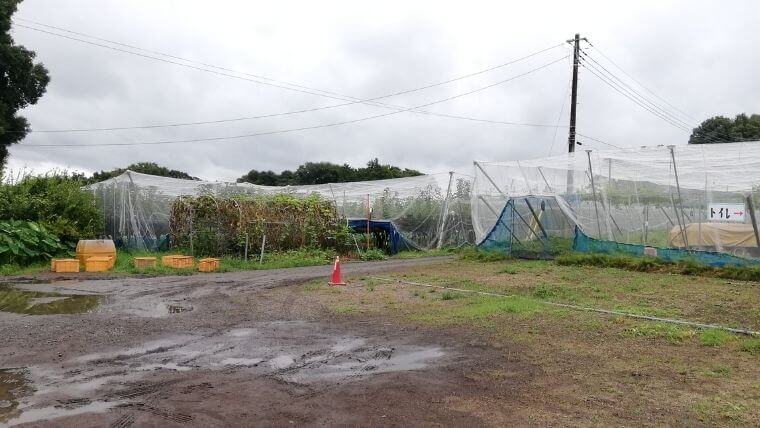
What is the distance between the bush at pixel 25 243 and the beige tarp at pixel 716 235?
61.7 ft

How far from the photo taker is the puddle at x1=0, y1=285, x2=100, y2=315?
9836 mm

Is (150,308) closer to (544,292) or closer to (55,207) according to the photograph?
(544,292)

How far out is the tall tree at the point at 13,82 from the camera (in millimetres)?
26891

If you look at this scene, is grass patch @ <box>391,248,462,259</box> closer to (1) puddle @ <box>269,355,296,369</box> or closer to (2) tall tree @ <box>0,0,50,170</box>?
(1) puddle @ <box>269,355,296,369</box>

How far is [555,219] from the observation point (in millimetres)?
18828

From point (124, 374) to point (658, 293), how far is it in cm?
954

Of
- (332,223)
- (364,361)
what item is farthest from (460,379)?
(332,223)

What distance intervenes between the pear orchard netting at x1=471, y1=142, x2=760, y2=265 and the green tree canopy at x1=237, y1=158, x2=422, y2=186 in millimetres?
38090

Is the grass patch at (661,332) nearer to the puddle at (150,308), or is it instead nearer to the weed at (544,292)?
the weed at (544,292)

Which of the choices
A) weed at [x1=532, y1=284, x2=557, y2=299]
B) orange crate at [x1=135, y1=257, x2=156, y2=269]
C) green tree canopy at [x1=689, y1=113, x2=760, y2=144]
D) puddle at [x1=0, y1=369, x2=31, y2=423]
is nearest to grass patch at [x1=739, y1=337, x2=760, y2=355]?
weed at [x1=532, y1=284, x2=557, y2=299]

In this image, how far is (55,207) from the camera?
19125 millimetres

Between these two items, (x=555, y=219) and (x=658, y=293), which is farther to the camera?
(x=555, y=219)

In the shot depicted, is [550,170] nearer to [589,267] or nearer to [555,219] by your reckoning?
[555,219]

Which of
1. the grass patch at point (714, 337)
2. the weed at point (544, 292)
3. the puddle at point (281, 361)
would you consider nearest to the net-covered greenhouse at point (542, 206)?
the weed at point (544, 292)
